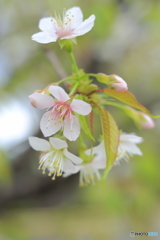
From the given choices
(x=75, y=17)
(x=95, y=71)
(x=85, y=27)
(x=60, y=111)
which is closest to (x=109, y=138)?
(x=60, y=111)

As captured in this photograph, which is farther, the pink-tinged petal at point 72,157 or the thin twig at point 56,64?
the thin twig at point 56,64

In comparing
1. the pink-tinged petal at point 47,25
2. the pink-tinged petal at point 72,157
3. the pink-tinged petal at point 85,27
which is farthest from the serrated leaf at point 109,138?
the pink-tinged petal at point 47,25

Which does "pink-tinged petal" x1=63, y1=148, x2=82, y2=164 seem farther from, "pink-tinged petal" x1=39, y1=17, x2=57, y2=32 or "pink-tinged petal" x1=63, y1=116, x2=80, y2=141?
"pink-tinged petal" x1=39, y1=17, x2=57, y2=32

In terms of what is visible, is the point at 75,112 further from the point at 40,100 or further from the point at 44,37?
the point at 44,37

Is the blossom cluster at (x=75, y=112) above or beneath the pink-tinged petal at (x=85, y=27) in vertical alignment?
beneath

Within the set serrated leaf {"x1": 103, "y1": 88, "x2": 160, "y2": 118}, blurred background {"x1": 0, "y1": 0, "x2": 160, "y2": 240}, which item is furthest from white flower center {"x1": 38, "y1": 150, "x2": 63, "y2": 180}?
blurred background {"x1": 0, "y1": 0, "x2": 160, "y2": 240}

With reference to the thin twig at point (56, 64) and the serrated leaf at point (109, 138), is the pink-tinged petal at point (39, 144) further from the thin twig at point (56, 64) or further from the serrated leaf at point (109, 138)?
the thin twig at point (56, 64)
